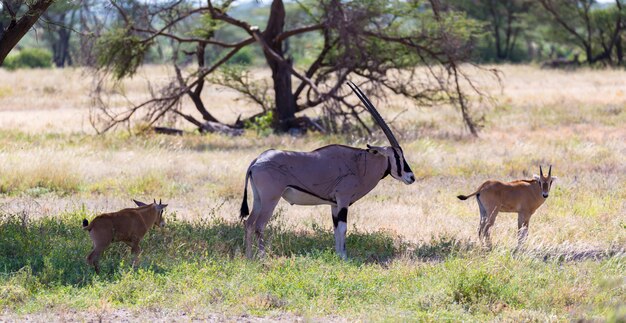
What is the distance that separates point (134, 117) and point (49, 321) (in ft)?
60.4

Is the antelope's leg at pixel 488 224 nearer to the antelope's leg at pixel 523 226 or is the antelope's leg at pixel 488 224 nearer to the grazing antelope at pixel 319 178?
the antelope's leg at pixel 523 226

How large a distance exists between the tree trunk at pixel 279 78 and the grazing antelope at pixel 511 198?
12555mm

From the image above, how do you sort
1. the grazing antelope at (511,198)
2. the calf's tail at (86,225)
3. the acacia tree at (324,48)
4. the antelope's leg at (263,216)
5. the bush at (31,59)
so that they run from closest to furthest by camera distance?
the calf's tail at (86,225)
the antelope's leg at (263,216)
the grazing antelope at (511,198)
the acacia tree at (324,48)
the bush at (31,59)

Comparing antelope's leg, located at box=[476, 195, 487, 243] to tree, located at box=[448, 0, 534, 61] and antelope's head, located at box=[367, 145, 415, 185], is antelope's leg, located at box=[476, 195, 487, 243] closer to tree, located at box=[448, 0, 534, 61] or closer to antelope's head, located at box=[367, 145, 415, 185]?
antelope's head, located at box=[367, 145, 415, 185]

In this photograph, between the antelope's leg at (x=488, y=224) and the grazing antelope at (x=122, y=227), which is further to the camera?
the antelope's leg at (x=488, y=224)

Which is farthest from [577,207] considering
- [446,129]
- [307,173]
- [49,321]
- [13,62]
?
[13,62]

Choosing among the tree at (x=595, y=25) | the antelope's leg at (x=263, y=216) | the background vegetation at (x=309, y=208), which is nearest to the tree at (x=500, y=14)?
the tree at (x=595, y=25)

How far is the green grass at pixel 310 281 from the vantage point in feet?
24.0

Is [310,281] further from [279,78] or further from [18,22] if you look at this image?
[279,78]

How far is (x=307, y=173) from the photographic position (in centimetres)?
945

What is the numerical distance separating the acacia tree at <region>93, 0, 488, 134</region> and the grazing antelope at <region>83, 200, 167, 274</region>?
10.9 metres

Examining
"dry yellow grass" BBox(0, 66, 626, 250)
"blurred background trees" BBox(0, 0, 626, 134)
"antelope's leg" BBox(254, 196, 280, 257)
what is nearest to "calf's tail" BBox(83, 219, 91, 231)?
"antelope's leg" BBox(254, 196, 280, 257)

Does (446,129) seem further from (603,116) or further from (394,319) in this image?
(394,319)

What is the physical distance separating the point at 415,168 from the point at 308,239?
6.08 meters
